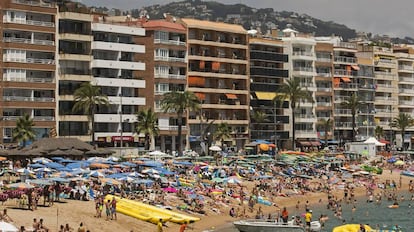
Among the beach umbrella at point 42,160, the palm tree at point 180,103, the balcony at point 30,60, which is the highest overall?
the balcony at point 30,60

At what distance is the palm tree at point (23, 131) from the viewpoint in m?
90.7

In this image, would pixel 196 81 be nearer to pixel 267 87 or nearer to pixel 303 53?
pixel 267 87

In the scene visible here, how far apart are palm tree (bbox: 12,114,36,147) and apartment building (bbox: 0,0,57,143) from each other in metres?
4.74

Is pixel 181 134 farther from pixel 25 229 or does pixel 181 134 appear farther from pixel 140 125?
pixel 25 229

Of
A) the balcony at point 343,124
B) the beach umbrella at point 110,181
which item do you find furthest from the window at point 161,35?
the beach umbrella at point 110,181

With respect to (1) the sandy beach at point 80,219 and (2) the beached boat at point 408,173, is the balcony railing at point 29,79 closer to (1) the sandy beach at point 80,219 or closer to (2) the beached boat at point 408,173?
(1) the sandy beach at point 80,219

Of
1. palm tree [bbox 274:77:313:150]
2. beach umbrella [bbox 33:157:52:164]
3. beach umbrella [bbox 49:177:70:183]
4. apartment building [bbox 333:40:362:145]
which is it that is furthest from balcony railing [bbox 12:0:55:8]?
apartment building [bbox 333:40:362:145]

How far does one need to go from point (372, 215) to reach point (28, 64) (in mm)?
47520

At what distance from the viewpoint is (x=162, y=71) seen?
117500mm

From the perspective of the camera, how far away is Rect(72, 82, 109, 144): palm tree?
9731 centimetres

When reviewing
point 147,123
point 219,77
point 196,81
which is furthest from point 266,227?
point 219,77

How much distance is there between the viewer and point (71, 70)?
342ft

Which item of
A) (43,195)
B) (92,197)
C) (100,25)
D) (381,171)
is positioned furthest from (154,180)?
(381,171)

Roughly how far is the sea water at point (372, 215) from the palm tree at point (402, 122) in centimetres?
7022
